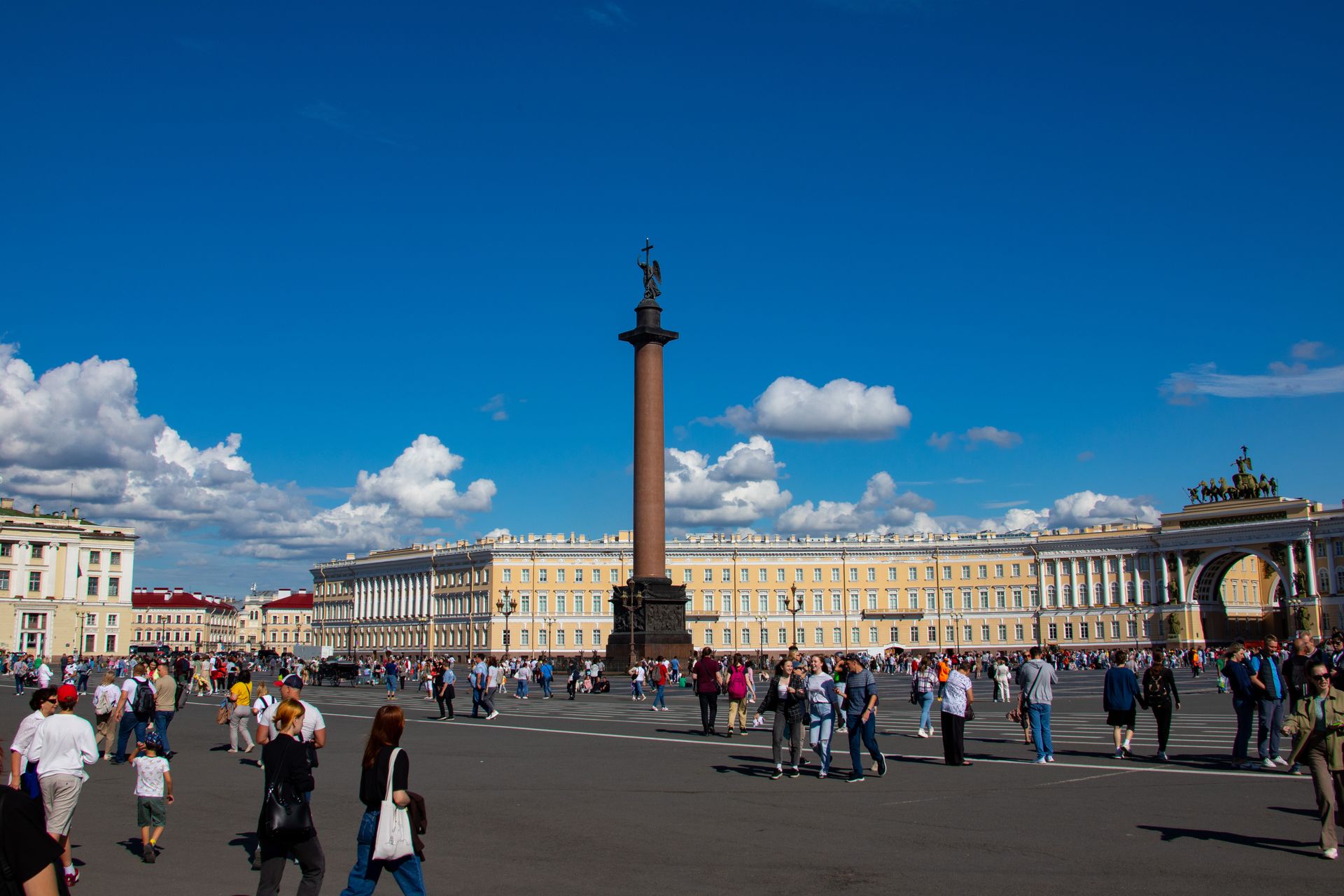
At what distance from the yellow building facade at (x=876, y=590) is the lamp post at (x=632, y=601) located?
65.1 m

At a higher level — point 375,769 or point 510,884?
point 375,769

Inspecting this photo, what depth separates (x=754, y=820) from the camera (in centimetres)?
1238

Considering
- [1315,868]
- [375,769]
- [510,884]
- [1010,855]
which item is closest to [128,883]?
[510,884]

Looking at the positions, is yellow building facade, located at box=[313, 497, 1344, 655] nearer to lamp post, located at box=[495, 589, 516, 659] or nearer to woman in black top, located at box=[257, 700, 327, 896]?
lamp post, located at box=[495, 589, 516, 659]

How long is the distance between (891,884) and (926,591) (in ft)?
381

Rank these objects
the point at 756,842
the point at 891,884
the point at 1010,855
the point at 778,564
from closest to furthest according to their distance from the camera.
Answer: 1. the point at 891,884
2. the point at 1010,855
3. the point at 756,842
4. the point at 778,564

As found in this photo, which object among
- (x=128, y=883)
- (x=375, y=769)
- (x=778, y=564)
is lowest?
(x=128, y=883)

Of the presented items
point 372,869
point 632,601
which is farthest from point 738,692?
point 632,601

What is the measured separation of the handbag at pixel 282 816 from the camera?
25.4 feet

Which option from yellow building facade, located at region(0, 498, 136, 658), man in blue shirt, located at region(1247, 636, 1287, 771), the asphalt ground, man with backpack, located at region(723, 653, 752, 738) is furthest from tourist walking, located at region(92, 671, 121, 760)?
yellow building facade, located at region(0, 498, 136, 658)

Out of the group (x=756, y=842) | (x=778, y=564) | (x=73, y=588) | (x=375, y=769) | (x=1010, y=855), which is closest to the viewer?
(x=375, y=769)

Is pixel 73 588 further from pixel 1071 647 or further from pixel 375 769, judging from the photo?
pixel 375 769

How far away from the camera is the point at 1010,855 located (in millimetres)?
10172

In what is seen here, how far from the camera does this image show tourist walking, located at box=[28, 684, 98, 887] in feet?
30.5
